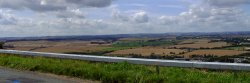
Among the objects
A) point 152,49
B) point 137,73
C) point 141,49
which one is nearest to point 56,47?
point 141,49

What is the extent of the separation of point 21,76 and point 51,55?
13.6 feet

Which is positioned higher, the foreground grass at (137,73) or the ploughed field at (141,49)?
the foreground grass at (137,73)

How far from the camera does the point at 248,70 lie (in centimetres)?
1002

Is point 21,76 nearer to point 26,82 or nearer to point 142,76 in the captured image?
point 26,82

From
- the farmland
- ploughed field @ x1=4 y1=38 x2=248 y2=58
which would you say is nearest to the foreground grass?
the farmland

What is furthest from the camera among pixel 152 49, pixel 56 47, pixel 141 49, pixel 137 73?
pixel 56 47

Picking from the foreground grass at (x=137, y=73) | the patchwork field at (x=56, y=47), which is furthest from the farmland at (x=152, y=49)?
the foreground grass at (x=137, y=73)

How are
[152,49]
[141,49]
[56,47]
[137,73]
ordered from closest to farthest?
[137,73], [152,49], [141,49], [56,47]

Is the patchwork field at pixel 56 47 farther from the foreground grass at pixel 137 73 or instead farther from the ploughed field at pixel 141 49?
the foreground grass at pixel 137 73

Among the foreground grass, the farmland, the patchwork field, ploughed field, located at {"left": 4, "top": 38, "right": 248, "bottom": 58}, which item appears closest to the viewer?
the foreground grass

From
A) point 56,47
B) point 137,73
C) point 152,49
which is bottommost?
point 152,49

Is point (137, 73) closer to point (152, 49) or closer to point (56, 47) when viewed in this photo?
point (152, 49)

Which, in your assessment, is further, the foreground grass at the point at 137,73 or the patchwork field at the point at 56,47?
the patchwork field at the point at 56,47

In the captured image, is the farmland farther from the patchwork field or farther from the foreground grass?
the foreground grass
